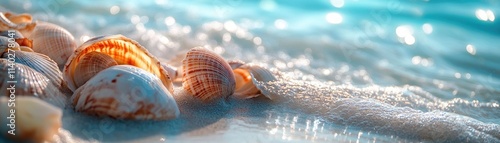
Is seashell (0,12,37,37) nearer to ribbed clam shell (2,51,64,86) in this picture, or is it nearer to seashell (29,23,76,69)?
seashell (29,23,76,69)

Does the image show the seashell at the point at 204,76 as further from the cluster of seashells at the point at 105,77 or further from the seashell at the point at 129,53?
the seashell at the point at 129,53

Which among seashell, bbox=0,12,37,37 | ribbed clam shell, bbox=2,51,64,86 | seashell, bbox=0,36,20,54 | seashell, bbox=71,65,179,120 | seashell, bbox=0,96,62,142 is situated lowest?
seashell, bbox=0,96,62,142

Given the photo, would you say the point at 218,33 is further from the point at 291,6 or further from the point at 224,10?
the point at 291,6

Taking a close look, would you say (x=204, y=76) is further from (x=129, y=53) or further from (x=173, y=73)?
(x=173, y=73)

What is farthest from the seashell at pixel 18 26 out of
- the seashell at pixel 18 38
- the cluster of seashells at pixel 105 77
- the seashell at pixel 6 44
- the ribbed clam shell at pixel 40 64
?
the ribbed clam shell at pixel 40 64

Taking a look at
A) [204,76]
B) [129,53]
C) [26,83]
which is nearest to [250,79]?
[204,76]

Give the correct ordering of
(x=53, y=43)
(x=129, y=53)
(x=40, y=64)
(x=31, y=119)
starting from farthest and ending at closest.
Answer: (x=53, y=43), (x=129, y=53), (x=40, y=64), (x=31, y=119)

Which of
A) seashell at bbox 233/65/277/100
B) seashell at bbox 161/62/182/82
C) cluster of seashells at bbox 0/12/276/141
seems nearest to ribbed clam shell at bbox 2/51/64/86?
cluster of seashells at bbox 0/12/276/141
